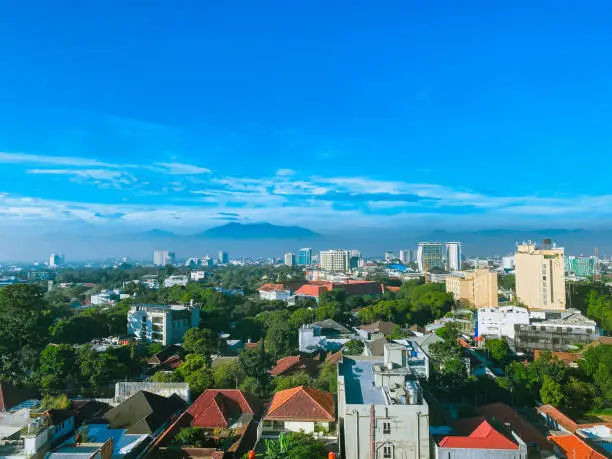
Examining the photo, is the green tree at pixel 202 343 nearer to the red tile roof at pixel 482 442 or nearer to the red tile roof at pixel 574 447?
the red tile roof at pixel 482 442

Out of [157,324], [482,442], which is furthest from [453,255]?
[482,442]

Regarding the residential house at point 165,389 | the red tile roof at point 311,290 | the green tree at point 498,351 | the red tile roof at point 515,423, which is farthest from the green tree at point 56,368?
the red tile roof at point 311,290

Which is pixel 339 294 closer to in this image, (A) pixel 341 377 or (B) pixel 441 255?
(A) pixel 341 377

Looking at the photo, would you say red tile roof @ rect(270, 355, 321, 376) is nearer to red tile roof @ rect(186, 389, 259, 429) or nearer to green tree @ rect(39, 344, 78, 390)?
red tile roof @ rect(186, 389, 259, 429)

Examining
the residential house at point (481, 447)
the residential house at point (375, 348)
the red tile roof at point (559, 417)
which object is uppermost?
the residential house at point (375, 348)

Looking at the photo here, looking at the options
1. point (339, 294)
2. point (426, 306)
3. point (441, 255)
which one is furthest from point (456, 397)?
point (441, 255)

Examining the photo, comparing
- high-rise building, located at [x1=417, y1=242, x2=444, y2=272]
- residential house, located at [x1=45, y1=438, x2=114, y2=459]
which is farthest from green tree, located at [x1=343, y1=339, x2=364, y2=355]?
high-rise building, located at [x1=417, y1=242, x2=444, y2=272]
